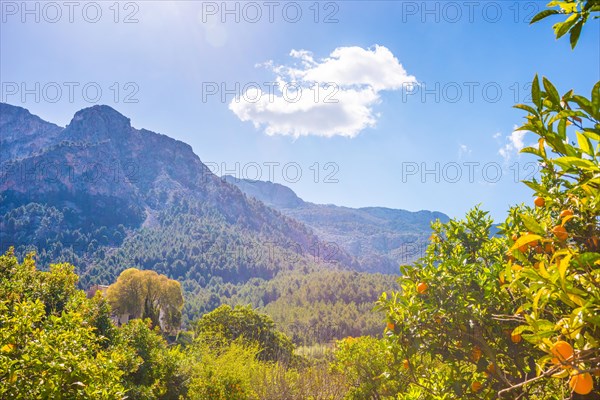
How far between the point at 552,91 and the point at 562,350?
0.73 m

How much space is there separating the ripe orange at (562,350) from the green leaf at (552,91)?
670mm

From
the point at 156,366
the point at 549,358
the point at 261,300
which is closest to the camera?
the point at 549,358

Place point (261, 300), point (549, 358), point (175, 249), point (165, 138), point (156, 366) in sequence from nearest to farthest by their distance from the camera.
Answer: point (549, 358) < point (156, 366) < point (261, 300) < point (175, 249) < point (165, 138)

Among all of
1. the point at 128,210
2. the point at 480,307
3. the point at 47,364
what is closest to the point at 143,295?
the point at 47,364

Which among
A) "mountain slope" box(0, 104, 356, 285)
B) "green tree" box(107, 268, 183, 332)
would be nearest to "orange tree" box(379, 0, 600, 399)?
"green tree" box(107, 268, 183, 332)

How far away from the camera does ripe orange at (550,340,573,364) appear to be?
41.9 inches

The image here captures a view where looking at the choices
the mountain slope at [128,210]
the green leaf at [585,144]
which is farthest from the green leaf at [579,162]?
the mountain slope at [128,210]

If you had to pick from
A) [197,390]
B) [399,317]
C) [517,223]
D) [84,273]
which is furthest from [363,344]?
[84,273]

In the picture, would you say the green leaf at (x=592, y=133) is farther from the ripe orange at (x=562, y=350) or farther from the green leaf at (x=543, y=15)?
the ripe orange at (x=562, y=350)

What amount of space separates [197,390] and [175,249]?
311 feet

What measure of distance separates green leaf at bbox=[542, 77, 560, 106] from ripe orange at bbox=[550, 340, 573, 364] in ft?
2.20

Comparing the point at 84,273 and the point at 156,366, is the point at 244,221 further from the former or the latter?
the point at 156,366

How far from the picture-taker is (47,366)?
226 cm

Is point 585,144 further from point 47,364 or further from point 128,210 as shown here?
point 128,210
